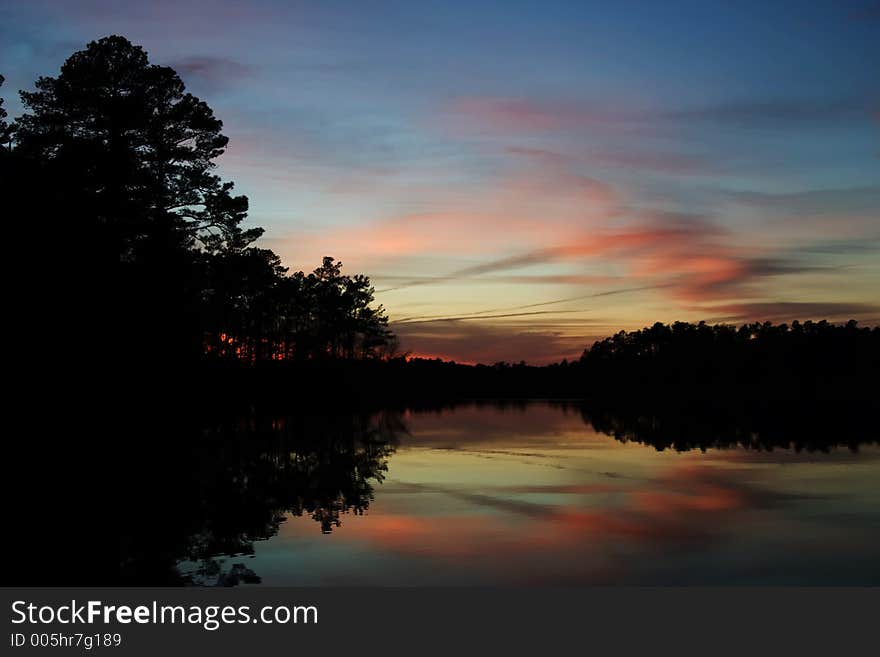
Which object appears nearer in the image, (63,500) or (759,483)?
(63,500)

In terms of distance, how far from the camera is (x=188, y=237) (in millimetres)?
45125

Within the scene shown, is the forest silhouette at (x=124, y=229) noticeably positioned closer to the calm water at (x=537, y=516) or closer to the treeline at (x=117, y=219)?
the treeline at (x=117, y=219)

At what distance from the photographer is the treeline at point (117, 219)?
91.6ft

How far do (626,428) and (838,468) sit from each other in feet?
69.0

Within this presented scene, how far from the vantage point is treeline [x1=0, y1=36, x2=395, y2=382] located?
27.9 m

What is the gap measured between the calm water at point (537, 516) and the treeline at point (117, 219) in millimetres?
6436

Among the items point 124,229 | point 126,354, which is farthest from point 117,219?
point 126,354

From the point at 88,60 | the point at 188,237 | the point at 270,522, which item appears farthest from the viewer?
the point at 188,237

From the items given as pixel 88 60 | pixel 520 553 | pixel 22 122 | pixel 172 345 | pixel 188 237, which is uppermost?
pixel 88 60

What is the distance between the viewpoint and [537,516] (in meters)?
17.9

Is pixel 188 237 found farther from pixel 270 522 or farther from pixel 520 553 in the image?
pixel 520 553

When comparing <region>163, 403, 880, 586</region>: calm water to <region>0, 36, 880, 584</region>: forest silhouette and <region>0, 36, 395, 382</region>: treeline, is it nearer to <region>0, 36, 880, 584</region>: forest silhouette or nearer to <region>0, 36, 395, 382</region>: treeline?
<region>0, 36, 880, 584</region>: forest silhouette

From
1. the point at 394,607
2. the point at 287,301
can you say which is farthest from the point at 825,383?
the point at 394,607

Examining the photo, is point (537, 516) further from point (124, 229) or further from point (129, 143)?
point (129, 143)
